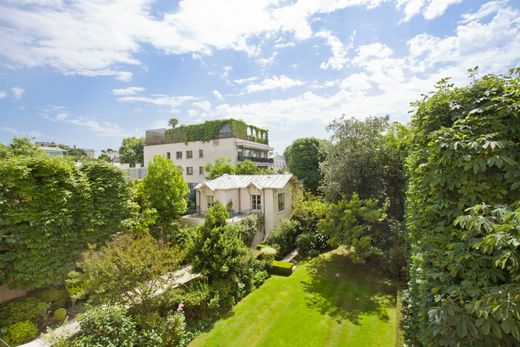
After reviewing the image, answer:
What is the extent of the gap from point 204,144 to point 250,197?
20.8m

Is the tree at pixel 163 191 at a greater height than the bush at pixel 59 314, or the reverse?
the tree at pixel 163 191

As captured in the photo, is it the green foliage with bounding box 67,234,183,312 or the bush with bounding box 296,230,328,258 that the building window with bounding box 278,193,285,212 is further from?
the green foliage with bounding box 67,234,183,312

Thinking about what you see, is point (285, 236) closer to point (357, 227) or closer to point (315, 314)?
point (357, 227)

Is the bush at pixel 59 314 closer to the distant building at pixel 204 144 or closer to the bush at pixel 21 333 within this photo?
the bush at pixel 21 333

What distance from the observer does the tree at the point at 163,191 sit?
61.1ft

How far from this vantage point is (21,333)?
10.6 m

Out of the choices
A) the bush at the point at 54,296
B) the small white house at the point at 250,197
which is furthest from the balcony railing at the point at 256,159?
the bush at the point at 54,296

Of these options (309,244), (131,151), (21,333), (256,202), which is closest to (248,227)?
(256,202)

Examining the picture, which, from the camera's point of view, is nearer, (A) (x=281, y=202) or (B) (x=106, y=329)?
(B) (x=106, y=329)

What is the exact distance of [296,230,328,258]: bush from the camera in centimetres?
2077

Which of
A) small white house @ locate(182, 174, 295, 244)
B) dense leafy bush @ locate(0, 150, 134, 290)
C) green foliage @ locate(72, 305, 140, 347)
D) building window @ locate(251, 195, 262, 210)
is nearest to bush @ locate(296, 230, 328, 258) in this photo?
small white house @ locate(182, 174, 295, 244)

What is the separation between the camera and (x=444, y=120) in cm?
550

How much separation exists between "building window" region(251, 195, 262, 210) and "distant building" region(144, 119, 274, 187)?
16304mm

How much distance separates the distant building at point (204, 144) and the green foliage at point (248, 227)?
63.1 feet
